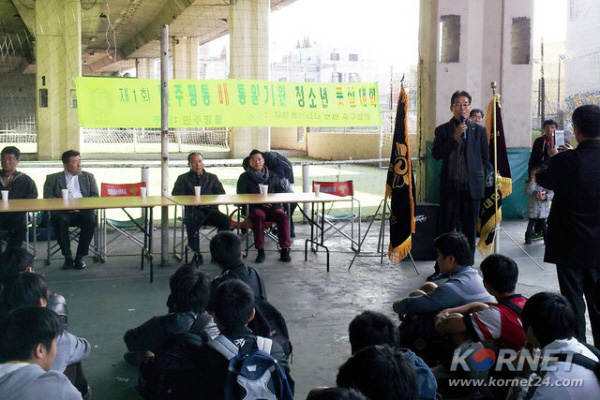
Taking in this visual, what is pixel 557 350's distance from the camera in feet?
7.85

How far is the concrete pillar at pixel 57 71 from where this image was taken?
1894 cm

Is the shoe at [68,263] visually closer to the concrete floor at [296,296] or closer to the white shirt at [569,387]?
the concrete floor at [296,296]

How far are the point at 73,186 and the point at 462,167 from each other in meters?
3.78

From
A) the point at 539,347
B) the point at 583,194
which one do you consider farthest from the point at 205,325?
the point at 583,194

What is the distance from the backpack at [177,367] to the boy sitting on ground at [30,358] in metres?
0.58

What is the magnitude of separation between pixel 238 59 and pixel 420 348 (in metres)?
14.1

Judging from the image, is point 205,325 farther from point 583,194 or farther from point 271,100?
point 271,100

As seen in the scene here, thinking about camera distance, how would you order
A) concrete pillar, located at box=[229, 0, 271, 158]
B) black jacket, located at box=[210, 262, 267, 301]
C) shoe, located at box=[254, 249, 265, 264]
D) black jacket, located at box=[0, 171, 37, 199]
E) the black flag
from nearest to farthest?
black jacket, located at box=[210, 262, 267, 301], the black flag, black jacket, located at box=[0, 171, 37, 199], shoe, located at box=[254, 249, 265, 264], concrete pillar, located at box=[229, 0, 271, 158]

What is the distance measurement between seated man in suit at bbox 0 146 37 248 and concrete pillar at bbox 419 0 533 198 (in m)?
4.61

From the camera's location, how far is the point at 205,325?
3.01m

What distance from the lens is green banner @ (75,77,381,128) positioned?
7.25 m

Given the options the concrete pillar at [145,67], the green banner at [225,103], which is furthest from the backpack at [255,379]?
the concrete pillar at [145,67]

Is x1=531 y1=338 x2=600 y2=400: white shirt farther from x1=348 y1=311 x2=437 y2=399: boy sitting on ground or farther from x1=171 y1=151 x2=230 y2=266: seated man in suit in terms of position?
x1=171 y1=151 x2=230 y2=266: seated man in suit

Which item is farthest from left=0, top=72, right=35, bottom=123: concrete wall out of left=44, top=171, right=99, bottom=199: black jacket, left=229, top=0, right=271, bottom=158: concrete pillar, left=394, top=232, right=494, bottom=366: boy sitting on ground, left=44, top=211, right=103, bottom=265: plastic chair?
left=394, top=232, right=494, bottom=366: boy sitting on ground
